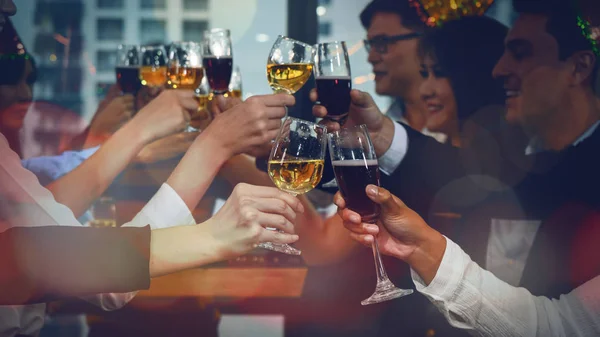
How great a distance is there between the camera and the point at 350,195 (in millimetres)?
1406

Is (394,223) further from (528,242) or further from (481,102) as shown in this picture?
(481,102)

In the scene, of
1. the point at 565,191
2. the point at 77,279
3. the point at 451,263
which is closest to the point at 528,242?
the point at 565,191

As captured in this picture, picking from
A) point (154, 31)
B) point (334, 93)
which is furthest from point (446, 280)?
point (154, 31)

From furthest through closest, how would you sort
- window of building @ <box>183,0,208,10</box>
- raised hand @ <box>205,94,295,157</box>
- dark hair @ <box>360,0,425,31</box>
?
window of building @ <box>183,0,208,10</box>, dark hair @ <box>360,0,425,31</box>, raised hand @ <box>205,94,295,157</box>

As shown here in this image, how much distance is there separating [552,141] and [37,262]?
206 centimetres

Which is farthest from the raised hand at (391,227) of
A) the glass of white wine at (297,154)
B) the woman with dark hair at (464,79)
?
the woman with dark hair at (464,79)

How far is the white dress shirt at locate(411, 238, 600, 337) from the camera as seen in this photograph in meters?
1.47

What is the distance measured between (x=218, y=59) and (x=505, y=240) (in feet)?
4.27

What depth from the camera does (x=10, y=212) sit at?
60.2 inches

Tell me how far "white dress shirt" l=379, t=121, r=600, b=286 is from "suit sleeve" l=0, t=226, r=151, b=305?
3.47ft

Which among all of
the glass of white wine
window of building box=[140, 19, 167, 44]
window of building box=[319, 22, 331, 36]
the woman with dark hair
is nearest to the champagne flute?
the glass of white wine

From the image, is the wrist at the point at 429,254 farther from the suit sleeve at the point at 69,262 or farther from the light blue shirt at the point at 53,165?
the light blue shirt at the point at 53,165

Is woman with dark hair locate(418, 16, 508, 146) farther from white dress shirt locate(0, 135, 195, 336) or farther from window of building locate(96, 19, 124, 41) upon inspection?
window of building locate(96, 19, 124, 41)

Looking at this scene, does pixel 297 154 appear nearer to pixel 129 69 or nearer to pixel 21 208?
pixel 21 208
